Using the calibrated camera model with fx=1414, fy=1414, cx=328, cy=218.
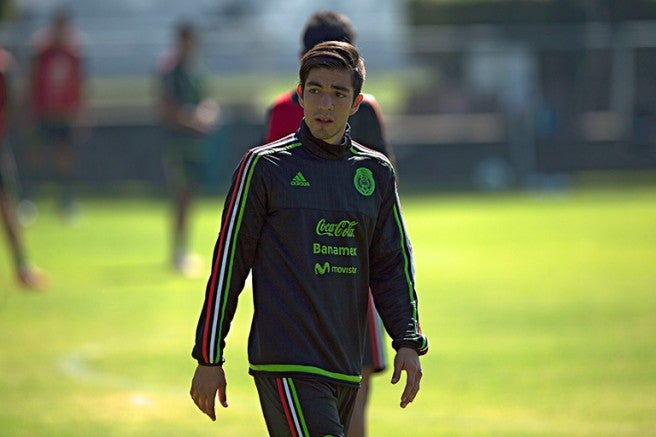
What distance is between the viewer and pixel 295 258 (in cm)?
514

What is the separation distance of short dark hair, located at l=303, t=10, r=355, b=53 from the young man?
5.30 feet

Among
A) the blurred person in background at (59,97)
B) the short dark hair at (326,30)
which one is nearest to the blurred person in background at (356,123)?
the short dark hair at (326,30)

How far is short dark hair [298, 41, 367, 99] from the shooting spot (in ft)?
16.9

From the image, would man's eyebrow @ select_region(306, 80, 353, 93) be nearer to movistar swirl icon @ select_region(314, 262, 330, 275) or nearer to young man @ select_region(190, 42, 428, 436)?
young man @ select_region(190, 42, 428, 436)

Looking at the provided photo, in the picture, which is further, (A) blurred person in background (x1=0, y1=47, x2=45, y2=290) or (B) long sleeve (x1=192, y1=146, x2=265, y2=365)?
(A) blurred person in background (x1=0, y1=47, x2=45, y2=290)

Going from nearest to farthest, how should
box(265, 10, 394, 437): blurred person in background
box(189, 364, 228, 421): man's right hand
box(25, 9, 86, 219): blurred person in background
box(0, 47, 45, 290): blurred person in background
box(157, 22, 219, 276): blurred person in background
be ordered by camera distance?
1. box(189, 364, 228, 421): man's right hand
2. box(265, 10, 394, 437): blurred person in background
3. box(0, 47, 45, 290): blurred person in background
4. box(157, 22, 219, 276): blurred person in background
5. box(25, 9, 86, 219): blurred person in background

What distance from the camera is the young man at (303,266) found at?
509 cm

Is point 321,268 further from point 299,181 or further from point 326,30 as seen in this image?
point 326,30

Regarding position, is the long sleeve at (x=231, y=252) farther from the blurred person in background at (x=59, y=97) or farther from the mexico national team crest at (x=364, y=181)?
the blurred person in background at (x=59, y=97)

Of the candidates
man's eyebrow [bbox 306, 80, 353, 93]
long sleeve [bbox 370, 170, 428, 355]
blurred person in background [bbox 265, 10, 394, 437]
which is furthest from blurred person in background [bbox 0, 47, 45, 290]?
man's eyebrow [bbox 306, 80, 353, 93]

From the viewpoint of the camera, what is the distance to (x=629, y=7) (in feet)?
105

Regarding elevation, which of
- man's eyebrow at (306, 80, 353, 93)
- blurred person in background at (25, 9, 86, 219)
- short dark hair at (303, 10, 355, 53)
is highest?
blurred person in background at (25, 9, 86, 219)

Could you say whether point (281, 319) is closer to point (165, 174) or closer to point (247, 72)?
point (165, 174)

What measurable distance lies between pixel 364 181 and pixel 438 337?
6.47 metres
